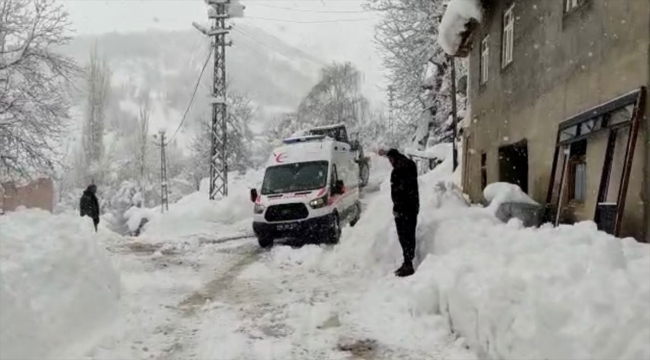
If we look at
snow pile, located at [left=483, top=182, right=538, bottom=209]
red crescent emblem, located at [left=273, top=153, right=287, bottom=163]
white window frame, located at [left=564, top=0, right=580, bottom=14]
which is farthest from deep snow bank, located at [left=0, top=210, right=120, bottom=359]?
white window frame, located at [left=564, top=0, right=580, bottom=14]

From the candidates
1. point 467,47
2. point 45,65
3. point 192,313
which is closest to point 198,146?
point 45,65

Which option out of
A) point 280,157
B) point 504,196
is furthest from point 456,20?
point 504,196

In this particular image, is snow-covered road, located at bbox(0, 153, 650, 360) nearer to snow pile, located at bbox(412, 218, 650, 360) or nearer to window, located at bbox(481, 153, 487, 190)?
snow pile, located at bbox(412, 218, 650, 360)

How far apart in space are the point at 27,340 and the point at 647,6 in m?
6.57

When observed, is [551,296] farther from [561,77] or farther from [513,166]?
[513,166]

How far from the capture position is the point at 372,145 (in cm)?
6612

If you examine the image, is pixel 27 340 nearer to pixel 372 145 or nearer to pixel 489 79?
pixel 489 79

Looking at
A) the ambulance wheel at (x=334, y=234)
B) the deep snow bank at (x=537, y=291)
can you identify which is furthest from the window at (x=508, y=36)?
the deep snow bank at (x=537, y=291)

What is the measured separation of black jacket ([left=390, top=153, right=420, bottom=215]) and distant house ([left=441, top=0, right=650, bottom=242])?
2.06 m

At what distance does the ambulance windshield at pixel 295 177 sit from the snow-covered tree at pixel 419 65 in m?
13.9

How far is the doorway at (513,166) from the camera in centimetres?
1274

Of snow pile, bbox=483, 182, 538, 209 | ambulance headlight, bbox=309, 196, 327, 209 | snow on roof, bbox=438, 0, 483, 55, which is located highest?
snow on roof, bbox=438, 0, 483, 55

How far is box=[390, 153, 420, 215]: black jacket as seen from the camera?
8.65 meters

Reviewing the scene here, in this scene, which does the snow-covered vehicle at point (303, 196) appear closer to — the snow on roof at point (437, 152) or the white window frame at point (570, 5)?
the white window frame at point (570, 5)
